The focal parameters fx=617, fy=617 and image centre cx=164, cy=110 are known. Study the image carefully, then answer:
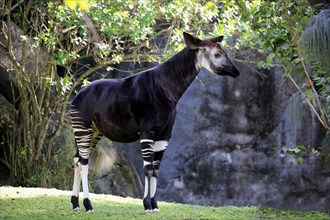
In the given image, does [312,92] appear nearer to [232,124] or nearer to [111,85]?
[111,85]

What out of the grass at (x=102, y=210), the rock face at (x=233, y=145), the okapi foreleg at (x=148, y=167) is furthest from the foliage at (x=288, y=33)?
the rock face at (x=233, y=145)

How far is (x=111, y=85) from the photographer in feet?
20.8

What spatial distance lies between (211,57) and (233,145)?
19.3 feet

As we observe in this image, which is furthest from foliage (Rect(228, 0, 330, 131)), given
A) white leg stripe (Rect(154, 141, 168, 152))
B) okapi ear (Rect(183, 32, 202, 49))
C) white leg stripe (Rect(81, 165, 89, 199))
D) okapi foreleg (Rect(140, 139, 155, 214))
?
white leg stripe (Rect(81, 165, 89, 199))

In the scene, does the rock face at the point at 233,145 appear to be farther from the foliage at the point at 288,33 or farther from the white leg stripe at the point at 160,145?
the white leg stripe at the point at 160,145

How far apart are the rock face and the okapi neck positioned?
562 centimetres

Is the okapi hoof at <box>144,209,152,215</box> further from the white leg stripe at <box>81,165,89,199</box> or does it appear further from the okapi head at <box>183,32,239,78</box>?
the okapi head at <box>183,32,239,78</box>

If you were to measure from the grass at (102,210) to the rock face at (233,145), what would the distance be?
397 centimetres

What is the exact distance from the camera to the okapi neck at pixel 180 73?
612 cm

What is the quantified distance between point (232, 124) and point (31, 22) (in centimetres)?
425

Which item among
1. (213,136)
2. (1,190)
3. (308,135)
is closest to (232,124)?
(213,136)

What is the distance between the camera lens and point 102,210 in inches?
257

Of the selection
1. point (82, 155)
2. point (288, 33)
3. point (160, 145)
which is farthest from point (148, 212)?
point (288, 33)

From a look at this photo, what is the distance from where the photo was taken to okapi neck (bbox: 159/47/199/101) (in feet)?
20.1
